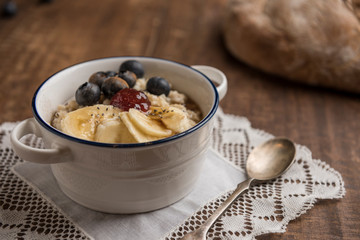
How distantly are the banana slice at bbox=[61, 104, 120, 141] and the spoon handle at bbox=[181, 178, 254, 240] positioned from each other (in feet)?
1.30

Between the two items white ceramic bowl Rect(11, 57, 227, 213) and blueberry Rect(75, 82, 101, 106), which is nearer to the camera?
white ceramic bowl Rect(11, 57, 227, 213)

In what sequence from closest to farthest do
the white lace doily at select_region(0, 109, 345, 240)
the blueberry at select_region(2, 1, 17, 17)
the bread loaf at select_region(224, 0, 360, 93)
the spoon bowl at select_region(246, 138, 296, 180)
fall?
Answer: the white lace doily at select_region(0, 109, 345, 240) < the spoon bowl at select_region(246, 138, 296, 180) < the bread loaf at select_region(224, 0, 360, 93) < the blueberry at select_region(2, 1, 17, 17)

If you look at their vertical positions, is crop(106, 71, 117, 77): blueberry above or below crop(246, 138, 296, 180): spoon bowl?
above

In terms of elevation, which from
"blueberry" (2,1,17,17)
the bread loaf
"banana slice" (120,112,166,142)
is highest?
"banana slice" (120,112,166,142)

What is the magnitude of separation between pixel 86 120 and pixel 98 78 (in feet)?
0.84

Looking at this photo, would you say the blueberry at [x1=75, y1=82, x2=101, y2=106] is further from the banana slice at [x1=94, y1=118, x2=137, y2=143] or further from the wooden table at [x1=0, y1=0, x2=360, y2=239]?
the wooden table at [x1=0, y1=0, x2=360, y2=239]

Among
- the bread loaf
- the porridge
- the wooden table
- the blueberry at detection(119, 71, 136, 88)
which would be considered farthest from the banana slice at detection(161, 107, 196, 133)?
the bread loaf

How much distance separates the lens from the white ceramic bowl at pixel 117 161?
100 centimetres

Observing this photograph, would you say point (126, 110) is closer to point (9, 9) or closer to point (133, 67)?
point (133, 67)

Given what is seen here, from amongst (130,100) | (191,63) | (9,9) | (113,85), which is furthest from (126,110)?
(9,9)

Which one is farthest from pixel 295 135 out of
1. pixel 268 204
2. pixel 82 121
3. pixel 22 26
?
pixel 22 26

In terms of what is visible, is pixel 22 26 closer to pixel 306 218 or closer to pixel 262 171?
pixel 262 171

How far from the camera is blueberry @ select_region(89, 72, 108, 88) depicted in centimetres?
134

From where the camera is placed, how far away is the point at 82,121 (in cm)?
113
